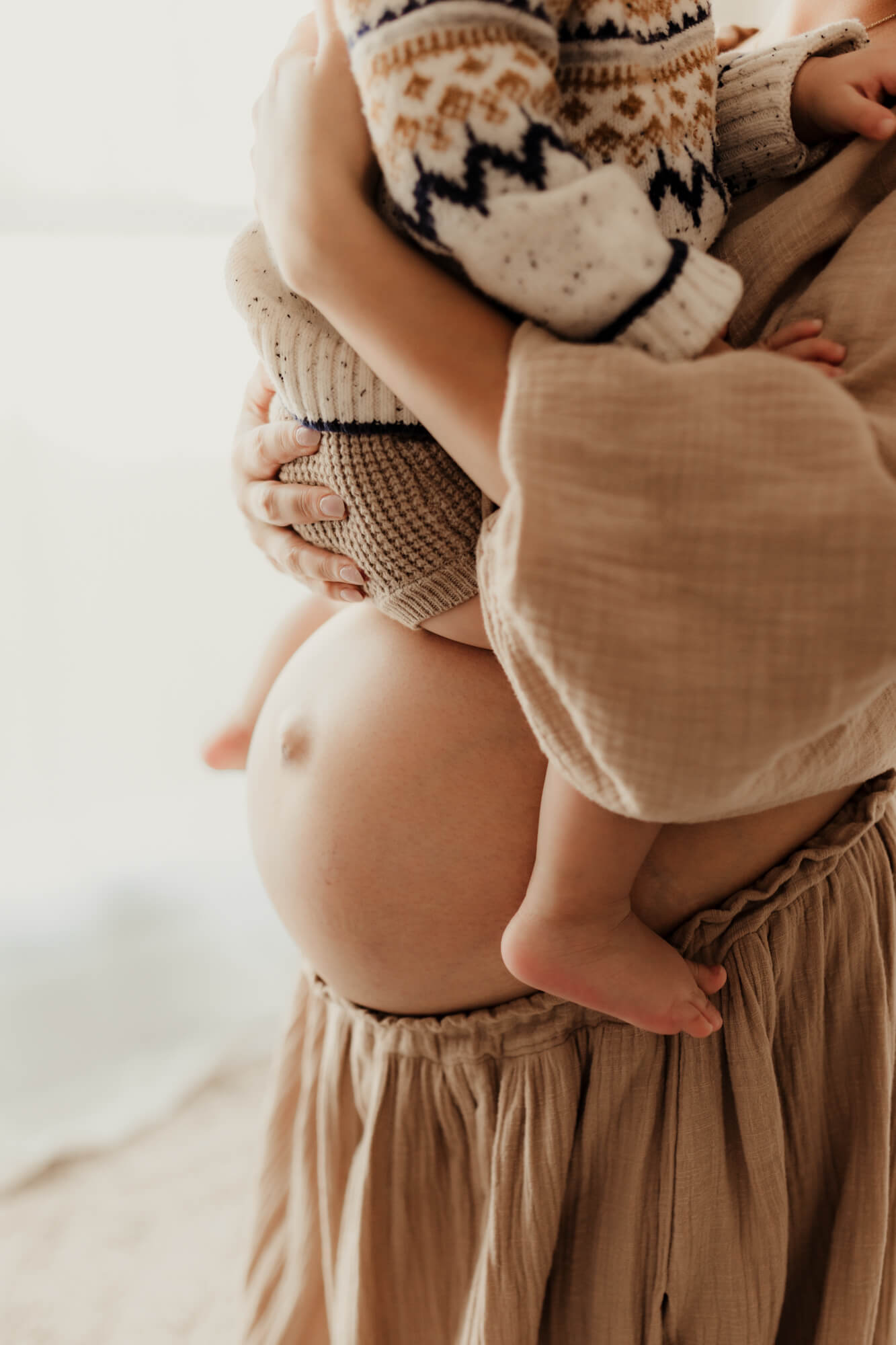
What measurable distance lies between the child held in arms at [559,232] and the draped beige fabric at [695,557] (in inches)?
1.6

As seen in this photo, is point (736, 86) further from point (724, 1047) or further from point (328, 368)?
point (724, 1047)

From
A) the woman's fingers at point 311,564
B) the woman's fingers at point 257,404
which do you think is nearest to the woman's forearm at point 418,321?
the woman's fingers at point 311,564

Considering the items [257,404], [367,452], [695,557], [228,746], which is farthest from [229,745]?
[695,557]

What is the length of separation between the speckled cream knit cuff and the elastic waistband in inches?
11.8

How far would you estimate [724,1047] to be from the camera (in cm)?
73

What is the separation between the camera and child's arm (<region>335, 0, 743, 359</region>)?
0.46 m

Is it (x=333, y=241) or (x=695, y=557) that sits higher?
(x=333, y=241)

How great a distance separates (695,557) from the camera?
449 mm

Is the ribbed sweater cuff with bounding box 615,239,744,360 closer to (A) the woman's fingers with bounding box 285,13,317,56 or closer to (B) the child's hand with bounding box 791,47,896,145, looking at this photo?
(B) the child's hand with bounding box 791,47,896,145

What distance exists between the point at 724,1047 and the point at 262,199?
662 millimetres

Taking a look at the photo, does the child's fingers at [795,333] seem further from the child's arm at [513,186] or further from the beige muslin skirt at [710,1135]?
the beige muslin skirt at [710,1135]

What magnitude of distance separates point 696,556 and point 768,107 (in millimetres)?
378

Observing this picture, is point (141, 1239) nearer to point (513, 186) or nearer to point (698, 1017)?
point (698, 1017)

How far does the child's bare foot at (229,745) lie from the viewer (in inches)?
41.1
